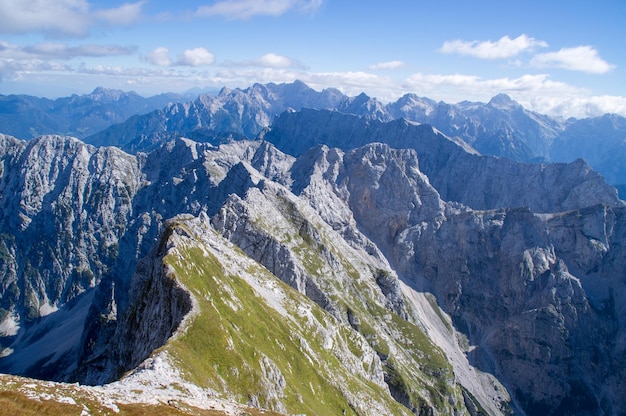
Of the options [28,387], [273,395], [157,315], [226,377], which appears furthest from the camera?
[157,315]

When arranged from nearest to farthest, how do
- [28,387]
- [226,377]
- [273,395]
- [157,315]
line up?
[28,387]
[226,377]
[273,395]
[157,315]

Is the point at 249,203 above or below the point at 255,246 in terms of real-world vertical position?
above

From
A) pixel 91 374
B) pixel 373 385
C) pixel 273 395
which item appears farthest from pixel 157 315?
pixel 373 385

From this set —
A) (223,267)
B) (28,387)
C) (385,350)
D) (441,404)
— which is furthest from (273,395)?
(441,404)

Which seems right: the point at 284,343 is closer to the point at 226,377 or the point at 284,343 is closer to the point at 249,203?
the point at 226,377

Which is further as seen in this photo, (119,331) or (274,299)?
(274,299)

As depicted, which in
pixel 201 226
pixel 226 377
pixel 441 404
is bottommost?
pixel 441 404
